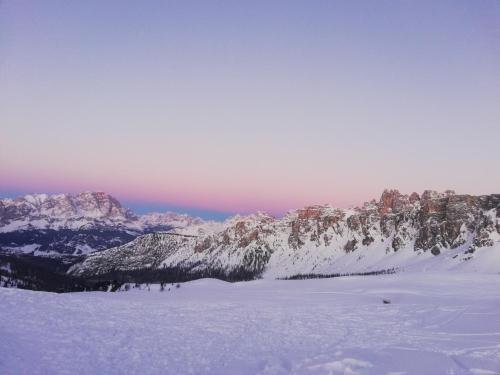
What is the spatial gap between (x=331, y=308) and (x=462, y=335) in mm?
15002

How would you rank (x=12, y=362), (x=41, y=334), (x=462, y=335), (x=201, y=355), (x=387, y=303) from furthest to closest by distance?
(x=387, y=303), (x=462, y=335), (x=41, y=334), (x=201, y=355), (x=12, y=362)

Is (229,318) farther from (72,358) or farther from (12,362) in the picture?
(12,362)

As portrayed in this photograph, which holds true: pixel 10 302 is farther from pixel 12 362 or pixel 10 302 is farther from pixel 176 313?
pixel 12 362

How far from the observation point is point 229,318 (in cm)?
3272

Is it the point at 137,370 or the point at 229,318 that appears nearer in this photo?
the point at 137,370

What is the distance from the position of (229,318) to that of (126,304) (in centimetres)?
1171

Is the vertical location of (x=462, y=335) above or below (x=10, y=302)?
below

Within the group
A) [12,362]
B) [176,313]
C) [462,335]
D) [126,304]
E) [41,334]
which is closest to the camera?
[12,362]

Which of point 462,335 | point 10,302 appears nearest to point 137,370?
point 10,302

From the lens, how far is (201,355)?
21.2 m

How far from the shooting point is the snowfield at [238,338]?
18.8 meters

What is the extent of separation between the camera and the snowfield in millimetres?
18844

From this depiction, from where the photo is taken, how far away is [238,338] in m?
25.5

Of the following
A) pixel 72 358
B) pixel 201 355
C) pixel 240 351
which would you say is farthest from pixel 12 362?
pixel 240 351
